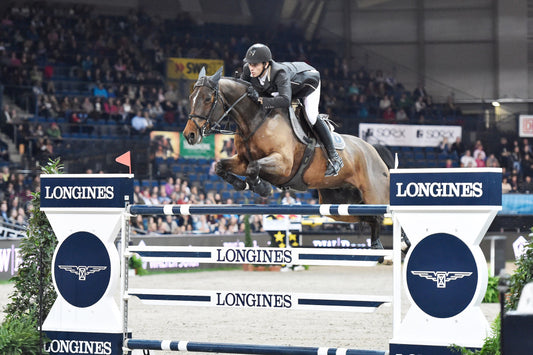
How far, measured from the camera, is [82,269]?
4.78m

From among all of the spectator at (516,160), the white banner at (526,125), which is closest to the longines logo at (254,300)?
the spectator at (516,160)

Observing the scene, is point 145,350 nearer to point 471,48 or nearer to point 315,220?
point 315,220

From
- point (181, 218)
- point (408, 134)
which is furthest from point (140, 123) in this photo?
point (408, 134)

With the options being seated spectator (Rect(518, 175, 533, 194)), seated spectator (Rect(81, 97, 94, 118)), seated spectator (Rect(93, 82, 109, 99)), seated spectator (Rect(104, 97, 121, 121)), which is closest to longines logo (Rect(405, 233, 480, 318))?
seated spectator (Rect(81, 97, 94, 118))

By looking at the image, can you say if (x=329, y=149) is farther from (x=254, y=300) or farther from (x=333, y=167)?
(x=254, y=300)

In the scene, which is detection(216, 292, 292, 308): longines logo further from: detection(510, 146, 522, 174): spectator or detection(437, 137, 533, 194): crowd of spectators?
detection(510, 146, 522, 174): spectator

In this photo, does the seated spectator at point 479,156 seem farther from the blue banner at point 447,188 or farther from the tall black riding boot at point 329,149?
the blue banner at point 447,188

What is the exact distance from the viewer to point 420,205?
4.08 meters

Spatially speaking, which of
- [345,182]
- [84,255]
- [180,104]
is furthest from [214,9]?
[84,255]

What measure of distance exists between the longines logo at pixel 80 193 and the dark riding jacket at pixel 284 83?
5.61 feet

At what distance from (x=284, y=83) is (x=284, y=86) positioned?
0.02m

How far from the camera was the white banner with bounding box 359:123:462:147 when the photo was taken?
2195cm

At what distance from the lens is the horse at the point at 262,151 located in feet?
19.4

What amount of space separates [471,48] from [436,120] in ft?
16.0
